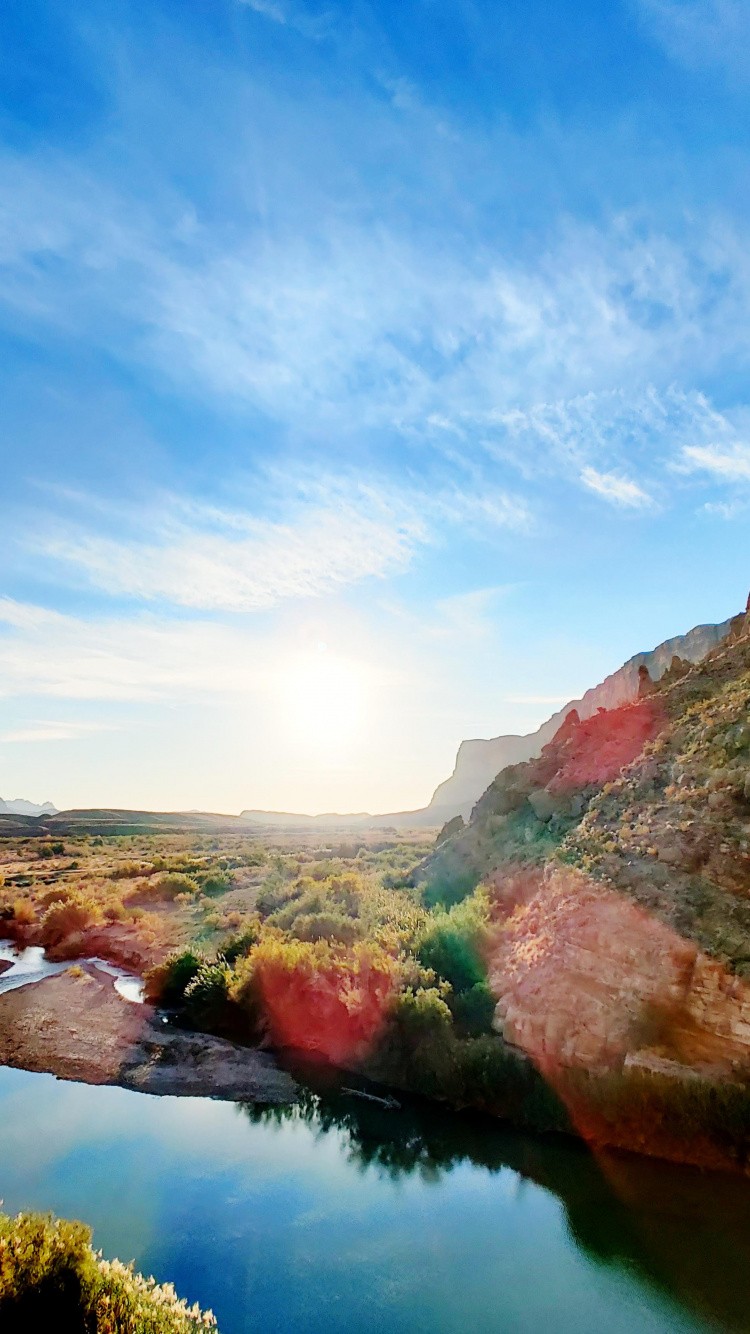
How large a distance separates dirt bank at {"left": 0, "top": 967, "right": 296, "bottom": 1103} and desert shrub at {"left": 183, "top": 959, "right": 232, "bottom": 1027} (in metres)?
0.73

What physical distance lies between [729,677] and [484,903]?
12549mm

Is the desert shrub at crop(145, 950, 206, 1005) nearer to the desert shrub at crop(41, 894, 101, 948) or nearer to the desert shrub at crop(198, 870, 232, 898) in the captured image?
the desert shrub at crop(41, 894, 101, 948)

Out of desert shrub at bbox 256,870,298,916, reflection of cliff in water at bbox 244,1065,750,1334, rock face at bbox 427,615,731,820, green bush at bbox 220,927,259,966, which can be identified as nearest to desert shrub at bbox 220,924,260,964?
green bush at bbox 220,927,259,966

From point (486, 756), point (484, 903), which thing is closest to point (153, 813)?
point (486, 756)

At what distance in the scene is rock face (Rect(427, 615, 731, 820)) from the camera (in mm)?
61688

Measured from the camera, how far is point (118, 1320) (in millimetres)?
8156

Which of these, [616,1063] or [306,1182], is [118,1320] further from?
[616,1063]

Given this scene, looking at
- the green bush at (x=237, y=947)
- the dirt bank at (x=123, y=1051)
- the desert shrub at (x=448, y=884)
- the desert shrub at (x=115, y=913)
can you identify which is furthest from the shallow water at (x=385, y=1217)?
the desert shrub at (x=115, y=913)

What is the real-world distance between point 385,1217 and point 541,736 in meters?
123

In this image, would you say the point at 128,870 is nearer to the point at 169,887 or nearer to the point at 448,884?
the point at 169,887

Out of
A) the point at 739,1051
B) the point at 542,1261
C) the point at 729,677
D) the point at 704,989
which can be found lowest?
the point at 542,1261

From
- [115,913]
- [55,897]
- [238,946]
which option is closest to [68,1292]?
[238,946]

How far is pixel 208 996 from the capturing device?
2353 cm

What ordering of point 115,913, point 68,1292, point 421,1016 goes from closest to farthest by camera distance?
point 68,1292 < point 421,1016 < point 115,913
